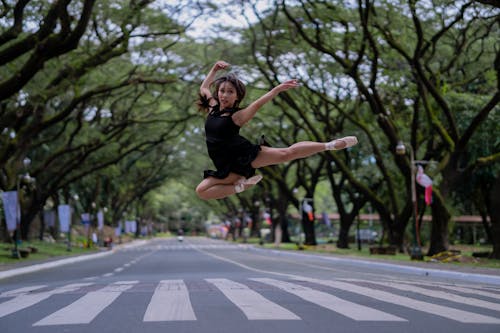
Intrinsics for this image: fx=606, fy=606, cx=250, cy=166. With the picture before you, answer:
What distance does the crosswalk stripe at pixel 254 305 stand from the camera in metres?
6.80

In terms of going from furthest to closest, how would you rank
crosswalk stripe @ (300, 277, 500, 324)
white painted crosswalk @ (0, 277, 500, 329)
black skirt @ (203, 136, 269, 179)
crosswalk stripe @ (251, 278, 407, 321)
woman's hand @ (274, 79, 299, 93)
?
white painted crosswalk @ (0, 277, 500, 329)
crosswalk stripe @ (251, 278, 407, 321)
crosswalk stripe @ (300, 277, 500, 324)
black skirt @ (203, 136, 269, 179)
woman's hand @ (274, 79, 299, 93)

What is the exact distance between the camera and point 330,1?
24.3m

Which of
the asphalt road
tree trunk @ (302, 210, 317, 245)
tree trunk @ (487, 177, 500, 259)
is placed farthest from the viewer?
tree trunk @ (302, 210, 317, 245)

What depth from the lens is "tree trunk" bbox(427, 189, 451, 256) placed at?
2464 centimetres

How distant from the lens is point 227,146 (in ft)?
21.3

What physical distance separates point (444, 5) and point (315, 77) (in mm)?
12799

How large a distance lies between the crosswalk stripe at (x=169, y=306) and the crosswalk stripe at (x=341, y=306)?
5.71 ft

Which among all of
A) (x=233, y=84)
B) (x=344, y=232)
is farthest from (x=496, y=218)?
(x=344, y=232)

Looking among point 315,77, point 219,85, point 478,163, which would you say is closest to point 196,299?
point 219,85

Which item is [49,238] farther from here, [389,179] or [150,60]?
[389,179]

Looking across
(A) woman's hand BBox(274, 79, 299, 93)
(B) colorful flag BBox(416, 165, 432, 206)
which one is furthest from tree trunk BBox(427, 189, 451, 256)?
(A) woman's hand BBox(274, 79, 299, 93)

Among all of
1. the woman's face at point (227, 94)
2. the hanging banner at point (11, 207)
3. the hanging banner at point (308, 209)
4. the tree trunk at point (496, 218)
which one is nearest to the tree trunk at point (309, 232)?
the hanging banner at point (308, 209)

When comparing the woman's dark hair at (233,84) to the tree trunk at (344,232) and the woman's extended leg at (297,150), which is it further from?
the tree trunk at (344,232)

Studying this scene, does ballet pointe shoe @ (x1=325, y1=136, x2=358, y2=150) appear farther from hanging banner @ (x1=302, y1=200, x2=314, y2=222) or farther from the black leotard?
hanging banner @ (x1=302, y1=200, x2=314, y2=222)
